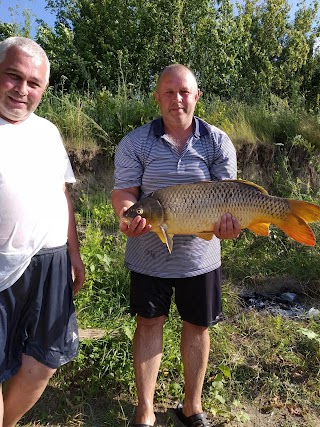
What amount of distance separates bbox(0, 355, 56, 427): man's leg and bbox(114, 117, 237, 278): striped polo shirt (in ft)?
2.26

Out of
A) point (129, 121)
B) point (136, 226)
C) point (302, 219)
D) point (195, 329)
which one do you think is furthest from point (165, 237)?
point (129, 121)

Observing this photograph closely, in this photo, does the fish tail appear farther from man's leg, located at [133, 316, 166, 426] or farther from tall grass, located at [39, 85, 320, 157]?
tall grass, located at [39, 85, 320, 157]

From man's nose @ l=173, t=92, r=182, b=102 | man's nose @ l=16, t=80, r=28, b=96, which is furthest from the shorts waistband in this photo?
man's nose @ l=173, t=92, r=182, b=102

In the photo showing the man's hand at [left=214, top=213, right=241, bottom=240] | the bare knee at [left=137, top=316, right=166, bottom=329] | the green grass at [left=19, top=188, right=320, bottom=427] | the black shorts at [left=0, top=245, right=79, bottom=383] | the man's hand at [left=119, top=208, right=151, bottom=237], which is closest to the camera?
the black shorts at [left=0, top=245, right=79, bottom=383]

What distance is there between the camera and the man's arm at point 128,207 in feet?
7.03

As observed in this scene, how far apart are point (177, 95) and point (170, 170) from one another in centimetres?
39

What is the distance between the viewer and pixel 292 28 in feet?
60.3

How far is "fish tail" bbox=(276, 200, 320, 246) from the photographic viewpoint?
2297 millimetres

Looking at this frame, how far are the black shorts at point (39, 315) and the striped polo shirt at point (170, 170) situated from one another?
465 millimetres

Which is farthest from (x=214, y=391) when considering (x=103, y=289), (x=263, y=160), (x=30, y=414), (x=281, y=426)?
(x=263, y=160)

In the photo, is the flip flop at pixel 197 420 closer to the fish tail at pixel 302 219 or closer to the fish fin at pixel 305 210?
the fish tail at pixel 302 219

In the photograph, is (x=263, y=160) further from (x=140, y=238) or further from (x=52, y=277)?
(x=52, y=277)

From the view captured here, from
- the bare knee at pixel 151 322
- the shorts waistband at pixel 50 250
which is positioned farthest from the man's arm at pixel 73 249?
the bare knee at pixel 151 322

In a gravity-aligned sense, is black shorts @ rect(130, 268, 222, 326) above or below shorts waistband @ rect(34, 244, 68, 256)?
below
